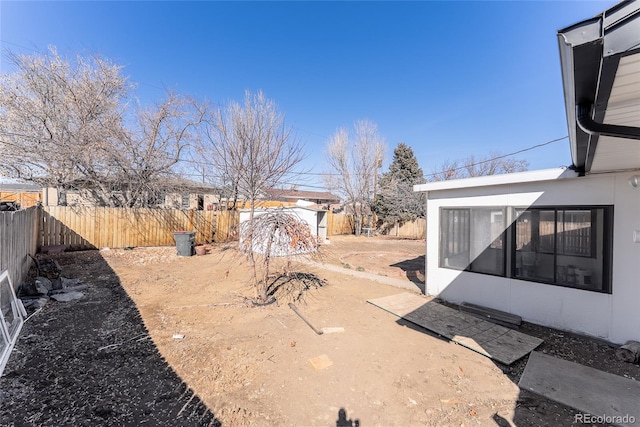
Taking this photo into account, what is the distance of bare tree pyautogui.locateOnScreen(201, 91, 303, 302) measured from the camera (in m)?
11.8

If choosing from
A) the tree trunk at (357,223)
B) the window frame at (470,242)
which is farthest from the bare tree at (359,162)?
the window frame at (470,242)

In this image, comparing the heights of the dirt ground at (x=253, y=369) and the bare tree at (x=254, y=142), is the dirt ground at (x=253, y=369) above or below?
below

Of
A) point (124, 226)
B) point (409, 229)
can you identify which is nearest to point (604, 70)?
point (124, 226)

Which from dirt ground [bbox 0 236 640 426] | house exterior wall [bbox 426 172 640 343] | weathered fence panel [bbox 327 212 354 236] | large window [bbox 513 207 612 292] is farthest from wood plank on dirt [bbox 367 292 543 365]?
weathered fence panel [bbox 327 212 354 236]

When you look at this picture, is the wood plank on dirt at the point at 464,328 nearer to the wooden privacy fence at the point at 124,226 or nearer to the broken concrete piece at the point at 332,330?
the broken concrete piece at the point at 332,330

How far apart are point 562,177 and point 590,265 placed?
4.56 ft

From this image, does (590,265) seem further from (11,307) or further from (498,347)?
(11,307)

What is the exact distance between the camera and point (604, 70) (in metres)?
1.28

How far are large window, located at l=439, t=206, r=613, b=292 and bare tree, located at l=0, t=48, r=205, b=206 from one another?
12609mm

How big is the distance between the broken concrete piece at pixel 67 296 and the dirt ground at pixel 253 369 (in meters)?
0.13

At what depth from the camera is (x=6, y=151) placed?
10461 mm

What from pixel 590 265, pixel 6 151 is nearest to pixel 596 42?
pixel 590 265

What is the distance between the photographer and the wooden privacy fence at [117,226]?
9930 millimetres

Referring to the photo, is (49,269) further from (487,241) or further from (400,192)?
(400,192)
